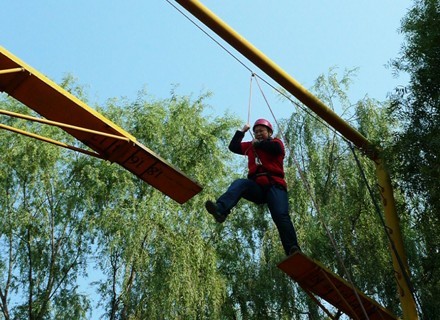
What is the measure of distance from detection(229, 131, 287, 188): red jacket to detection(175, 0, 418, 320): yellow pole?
59cm

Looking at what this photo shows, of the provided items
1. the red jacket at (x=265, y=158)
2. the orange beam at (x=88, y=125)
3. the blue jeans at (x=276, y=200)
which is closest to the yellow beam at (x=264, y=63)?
the red jacket at (x=265, y=158)

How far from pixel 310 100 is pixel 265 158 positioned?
30.9 inches

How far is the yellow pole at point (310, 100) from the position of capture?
5672 millimetres

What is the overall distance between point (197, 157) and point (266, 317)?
3.50 meters

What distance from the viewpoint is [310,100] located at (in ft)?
20.8

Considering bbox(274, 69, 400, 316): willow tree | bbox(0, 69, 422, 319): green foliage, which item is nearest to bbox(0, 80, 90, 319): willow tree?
bbox(0, 69, 422, 319): green foliage

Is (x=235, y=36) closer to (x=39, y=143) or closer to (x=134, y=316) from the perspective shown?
(x=134, y=316)

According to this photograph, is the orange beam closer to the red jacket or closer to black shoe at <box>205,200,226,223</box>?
black shoe at <box>205,200,226,223</box>

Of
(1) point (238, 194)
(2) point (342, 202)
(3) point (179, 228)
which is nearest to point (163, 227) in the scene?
(3) point (179, 228)

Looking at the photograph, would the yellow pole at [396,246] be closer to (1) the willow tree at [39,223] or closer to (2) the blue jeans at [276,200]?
(2) the blue jeans at [276,200]

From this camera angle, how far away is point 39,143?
39.2 ft

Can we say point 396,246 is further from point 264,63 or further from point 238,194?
point 264,63

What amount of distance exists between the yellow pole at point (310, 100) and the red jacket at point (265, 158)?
1.94 feet

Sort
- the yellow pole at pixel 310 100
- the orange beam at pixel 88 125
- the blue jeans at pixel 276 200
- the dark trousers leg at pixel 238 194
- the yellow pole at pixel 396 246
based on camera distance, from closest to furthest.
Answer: the orange beam at pixel 88 125 < the dark trousers leg at pixel 238 194 < the yellow pole at pixel 310 100 < the blue jeans at pixel 276 200 < the yellow pole at pixel 396 246
